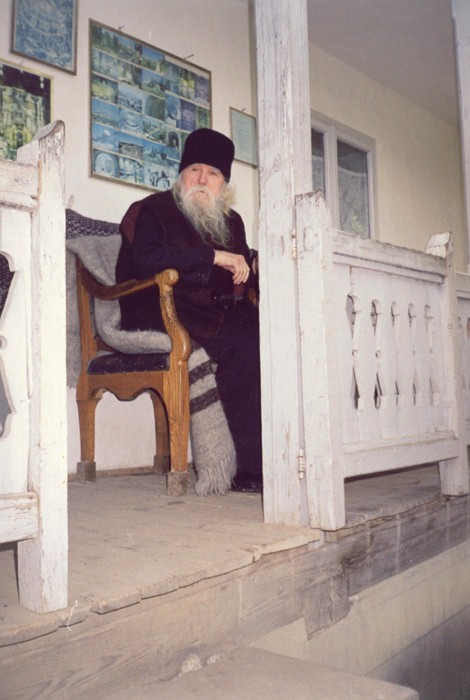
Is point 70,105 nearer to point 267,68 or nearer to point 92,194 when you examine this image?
point 92,194

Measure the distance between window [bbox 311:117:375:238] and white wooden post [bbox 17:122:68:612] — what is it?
4069mm

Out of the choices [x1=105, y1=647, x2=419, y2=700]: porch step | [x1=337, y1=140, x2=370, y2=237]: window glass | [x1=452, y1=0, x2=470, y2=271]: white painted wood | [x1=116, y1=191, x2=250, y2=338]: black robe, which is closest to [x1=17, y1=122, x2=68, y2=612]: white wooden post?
[x1=105, y1=647, x2=419, y2=700]: porch step

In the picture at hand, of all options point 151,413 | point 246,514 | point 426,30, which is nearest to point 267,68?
point 246,514

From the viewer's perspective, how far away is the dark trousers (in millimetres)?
2830

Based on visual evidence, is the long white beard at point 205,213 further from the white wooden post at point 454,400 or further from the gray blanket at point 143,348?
the white wooden post at point 454,400

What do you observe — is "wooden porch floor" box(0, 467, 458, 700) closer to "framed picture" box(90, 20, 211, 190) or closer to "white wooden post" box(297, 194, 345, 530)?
"white wooden post" box(297, 194, 345, 530)

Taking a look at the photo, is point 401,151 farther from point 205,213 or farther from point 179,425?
point 179,425

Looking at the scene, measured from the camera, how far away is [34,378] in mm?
1300

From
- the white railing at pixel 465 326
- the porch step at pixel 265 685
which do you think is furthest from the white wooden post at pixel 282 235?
the white railing at pixel 465 326

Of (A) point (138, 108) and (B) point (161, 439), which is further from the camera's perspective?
(A) point (138, 108)

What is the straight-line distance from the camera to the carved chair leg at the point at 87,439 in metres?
3.24

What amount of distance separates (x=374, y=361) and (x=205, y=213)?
131cm

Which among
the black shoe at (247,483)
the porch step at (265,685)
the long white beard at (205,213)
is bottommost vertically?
the porch step at (265,685)

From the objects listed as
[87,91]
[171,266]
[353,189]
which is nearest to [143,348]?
[171,266]
